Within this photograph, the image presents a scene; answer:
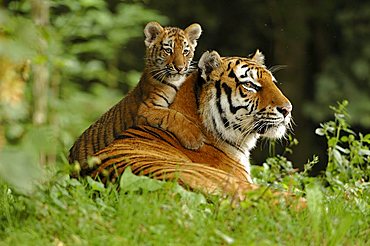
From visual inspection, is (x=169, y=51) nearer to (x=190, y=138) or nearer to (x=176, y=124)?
(x=176, y=124)

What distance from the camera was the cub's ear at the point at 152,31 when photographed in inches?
291

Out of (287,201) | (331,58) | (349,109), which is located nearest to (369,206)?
(287,201)

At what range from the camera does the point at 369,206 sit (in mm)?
5016

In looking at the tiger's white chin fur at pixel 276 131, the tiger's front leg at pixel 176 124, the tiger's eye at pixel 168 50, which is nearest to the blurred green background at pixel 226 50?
the tiger's eye at pixel 168 50

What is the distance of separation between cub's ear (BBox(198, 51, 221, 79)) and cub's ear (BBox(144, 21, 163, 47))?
1.46m

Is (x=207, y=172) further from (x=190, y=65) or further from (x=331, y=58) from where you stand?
(x=331, y=58)

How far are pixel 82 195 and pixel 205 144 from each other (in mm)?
1541

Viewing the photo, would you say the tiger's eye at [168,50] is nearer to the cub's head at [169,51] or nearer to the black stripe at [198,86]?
the cub's head at [169,51]

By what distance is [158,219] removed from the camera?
4168mm

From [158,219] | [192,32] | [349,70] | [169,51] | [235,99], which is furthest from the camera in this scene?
[349,70]

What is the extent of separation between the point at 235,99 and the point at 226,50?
→ 369 inches

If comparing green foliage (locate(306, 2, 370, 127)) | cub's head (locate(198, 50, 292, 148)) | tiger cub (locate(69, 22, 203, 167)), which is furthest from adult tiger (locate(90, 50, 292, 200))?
green foliage (locate(306, 2, 370, 127))

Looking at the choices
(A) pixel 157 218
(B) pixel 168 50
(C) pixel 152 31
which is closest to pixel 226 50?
(C) pixel 152 31

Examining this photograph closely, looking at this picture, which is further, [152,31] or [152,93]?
[152,31]
